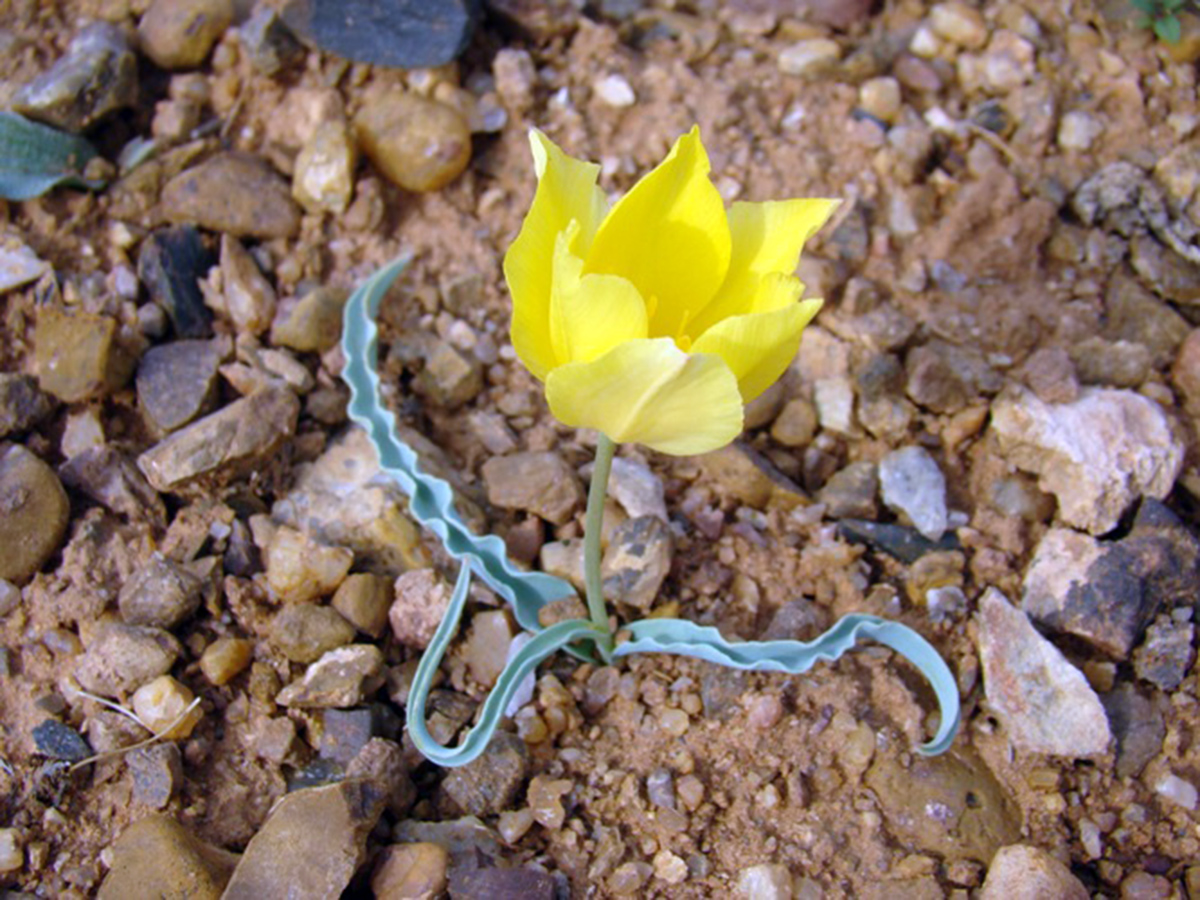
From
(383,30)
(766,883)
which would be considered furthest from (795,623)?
(383,30)

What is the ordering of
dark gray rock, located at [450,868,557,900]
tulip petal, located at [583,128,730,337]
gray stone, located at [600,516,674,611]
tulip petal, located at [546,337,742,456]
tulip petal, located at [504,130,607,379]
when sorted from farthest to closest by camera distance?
1. gray stone, located at [600,516,674,611]
2. dark gray rock, located at [450,868,557,900]
3. tulip petal, located at [583,128,730,337]
4. tulip petal, located at [504,130,607,379]
5. tulip petal, located at [546,337,742,456]

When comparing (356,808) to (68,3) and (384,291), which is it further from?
(68,3)

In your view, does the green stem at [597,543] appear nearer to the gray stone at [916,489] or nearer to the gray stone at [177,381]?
the gray stone at [916,489]

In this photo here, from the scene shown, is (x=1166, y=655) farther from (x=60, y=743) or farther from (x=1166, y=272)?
(x=60, y=743)

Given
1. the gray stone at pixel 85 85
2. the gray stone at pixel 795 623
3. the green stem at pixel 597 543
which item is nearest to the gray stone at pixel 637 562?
the green stem at pixel 597 543

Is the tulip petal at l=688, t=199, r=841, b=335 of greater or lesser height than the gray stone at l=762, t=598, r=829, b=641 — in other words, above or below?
above

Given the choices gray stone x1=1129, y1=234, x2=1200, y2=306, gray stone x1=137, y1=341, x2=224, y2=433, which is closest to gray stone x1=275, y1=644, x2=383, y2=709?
gray stone x1=137, y1=341, x2=224, y2=433

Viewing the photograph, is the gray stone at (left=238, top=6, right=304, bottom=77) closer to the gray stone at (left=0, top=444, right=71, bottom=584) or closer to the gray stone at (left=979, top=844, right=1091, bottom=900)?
the gray stone at (left=0, top=444, right=71, bottom=584)
